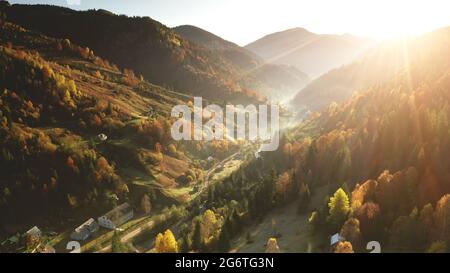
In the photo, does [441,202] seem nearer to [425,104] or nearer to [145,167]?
[425,104]

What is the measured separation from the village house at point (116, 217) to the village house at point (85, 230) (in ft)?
10.3

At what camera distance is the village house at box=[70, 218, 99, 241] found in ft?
440

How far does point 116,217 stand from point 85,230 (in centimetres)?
1248

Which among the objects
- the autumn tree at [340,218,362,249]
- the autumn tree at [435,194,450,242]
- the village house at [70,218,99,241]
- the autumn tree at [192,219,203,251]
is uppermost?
the autumn tree at [435,194,450,242]

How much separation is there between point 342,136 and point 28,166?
449 ft

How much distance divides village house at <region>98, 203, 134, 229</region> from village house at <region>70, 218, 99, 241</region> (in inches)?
123

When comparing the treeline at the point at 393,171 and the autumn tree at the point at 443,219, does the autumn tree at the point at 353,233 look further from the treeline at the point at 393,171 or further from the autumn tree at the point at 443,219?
the autumn tree at the point at 443,219

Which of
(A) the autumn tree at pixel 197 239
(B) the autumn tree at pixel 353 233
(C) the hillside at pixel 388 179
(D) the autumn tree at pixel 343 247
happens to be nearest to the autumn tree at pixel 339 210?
(C) the hillside at pixel 388 179

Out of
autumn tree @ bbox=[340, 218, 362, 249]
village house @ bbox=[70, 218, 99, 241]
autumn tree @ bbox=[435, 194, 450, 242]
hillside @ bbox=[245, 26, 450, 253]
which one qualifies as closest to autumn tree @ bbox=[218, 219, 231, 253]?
hillside @ bbox=[245, 26, 450, 253]

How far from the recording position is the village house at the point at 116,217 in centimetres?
14200

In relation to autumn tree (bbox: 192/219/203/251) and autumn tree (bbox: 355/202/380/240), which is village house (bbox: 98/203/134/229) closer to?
autumn tree (bbox: 192/219/203/251)

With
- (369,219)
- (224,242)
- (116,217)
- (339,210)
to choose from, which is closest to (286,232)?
(224,242)
